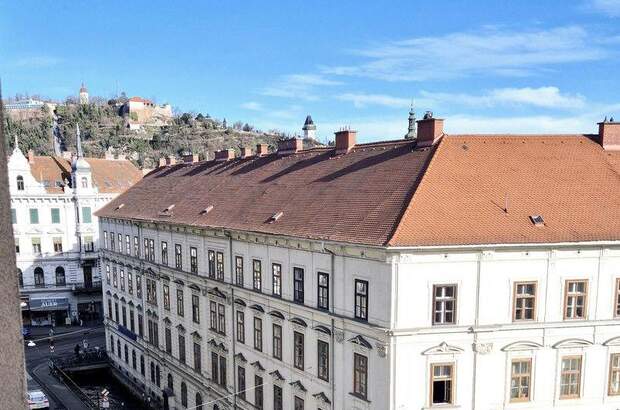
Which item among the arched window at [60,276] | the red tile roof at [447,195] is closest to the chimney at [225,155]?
the red tile roof at [447,195]

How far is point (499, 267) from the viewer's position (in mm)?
17625

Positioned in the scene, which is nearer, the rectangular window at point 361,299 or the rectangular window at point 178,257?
the rectangular window at point 361,299

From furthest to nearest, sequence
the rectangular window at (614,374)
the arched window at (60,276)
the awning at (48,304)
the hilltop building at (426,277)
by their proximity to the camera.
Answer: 1. the arched window at (60,276)
2. the awning at (48,304)
3. the rectangular window at (614,374)
4. the hilltop building at (426,277)

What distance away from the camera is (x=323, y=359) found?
20.3 meters

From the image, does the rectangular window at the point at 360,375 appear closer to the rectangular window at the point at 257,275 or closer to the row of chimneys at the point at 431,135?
the rectangular window at the point at 257,275

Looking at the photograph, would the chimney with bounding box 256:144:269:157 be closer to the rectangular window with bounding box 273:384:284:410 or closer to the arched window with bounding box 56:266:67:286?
the rectangular window with bounding box 273:384:284:410

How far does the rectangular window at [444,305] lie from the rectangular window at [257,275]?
28.8 ft

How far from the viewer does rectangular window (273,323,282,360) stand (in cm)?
2250

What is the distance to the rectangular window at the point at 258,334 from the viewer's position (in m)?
23.7

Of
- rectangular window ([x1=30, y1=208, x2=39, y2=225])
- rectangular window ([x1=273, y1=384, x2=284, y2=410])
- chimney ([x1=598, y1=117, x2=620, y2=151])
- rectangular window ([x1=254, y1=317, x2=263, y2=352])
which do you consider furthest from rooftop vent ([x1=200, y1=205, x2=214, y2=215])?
rectangular window ([x1=30, y1=208, x2=39, y2=225])

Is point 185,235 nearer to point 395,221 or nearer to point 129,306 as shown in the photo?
point 129,306

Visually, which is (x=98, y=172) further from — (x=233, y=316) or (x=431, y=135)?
(x=431, y=135)

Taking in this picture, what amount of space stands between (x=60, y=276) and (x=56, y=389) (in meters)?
17.0

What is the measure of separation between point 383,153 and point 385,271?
26.3 ft
